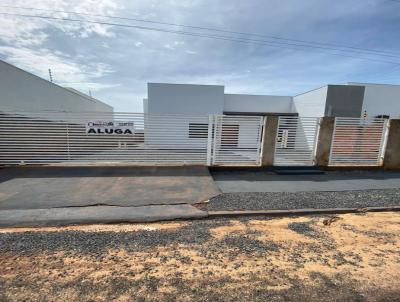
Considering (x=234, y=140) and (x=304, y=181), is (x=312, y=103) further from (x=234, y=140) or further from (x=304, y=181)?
(x=304, y=181)

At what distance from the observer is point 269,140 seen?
8.45 metres

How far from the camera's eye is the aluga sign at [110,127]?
8305 mm

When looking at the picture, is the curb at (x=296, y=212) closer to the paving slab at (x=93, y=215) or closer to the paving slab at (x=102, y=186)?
the paving slab at (x=93, y=215)

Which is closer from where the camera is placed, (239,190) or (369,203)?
(369,203)

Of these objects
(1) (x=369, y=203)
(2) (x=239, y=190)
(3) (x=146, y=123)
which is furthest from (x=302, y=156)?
(3) (x=146, y=123)

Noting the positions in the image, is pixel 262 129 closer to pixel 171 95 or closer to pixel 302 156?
pixel 302 156

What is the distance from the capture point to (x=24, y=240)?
3.48m

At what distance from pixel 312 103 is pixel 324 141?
12.3 meters

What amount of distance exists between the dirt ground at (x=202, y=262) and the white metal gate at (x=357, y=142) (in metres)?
5.42

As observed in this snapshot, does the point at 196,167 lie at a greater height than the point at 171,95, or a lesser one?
lesser

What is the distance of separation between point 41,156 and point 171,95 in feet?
38.0

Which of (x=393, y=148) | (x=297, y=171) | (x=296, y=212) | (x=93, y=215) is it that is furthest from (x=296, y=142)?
(x=93, y=215)

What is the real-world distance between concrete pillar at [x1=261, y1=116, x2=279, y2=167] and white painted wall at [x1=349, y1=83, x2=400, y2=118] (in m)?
14.9

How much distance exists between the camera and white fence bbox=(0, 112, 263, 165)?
26.5ft
